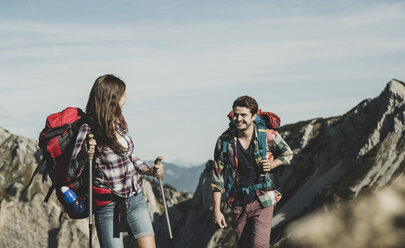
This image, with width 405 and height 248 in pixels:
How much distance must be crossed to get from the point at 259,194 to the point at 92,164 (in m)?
3.46

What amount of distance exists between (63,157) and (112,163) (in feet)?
2.90

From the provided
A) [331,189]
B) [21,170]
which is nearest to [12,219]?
[21,170]

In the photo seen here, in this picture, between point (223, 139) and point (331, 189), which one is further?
point (331, 189)

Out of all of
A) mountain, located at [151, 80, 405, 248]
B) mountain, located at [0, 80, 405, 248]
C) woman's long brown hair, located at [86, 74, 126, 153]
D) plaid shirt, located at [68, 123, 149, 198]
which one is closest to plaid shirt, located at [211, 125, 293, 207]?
mountain, located at [0, 80, 405, 248]

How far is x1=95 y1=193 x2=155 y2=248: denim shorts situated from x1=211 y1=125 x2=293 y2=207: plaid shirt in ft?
6.65

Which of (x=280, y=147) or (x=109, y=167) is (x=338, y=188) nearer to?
(x=280, y=147)

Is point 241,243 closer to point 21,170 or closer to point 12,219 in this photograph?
point 12,219

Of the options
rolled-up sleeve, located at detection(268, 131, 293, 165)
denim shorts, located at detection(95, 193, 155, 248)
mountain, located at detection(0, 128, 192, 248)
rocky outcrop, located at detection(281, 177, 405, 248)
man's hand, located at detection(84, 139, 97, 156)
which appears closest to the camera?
rocky outcrop, located at detection(281, 177, 405, 248)

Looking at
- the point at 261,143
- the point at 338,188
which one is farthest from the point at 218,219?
the point at 338,188

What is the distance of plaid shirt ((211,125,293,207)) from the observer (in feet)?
30.1

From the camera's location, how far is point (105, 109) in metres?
7.73

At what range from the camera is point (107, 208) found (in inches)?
310

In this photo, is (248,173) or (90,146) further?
(248,173)

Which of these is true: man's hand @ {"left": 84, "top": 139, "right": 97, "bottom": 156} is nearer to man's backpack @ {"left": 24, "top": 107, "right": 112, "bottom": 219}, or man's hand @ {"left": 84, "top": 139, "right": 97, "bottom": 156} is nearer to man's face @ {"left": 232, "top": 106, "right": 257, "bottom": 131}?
man's backpack @ {"left": 24, "top": 107, "right": 112, "bottom": 219}
